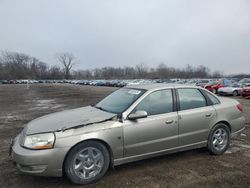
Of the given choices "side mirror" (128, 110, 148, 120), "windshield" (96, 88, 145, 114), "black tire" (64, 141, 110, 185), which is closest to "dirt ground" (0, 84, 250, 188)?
"black tire" (64, 141, 110, 185)

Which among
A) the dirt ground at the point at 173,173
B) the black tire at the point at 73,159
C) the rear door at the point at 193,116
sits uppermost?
the rear door at the point at 193,116

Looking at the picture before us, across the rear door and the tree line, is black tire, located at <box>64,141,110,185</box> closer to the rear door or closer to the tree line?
the rear door

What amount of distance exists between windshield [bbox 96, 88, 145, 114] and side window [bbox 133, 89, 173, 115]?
17cm

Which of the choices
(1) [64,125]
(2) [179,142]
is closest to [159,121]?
(2) [179,142]

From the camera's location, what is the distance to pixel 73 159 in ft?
11.7

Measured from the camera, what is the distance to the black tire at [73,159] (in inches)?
140

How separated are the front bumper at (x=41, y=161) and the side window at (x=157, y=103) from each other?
1.47 meters

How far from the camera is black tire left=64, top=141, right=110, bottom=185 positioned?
3.55 m

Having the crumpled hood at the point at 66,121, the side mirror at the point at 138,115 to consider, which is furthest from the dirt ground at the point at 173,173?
the side mirror at the point at 138,115

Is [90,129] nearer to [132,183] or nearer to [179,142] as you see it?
[132,183]

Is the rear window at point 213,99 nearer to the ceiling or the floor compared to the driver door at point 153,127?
nearer to the ceiling

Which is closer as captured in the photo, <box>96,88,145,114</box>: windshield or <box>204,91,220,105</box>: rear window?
<box>96,88,145,114</box>: windshield

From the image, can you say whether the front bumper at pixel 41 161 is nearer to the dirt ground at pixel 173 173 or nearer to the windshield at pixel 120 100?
the dirt ground at pixel 173 173

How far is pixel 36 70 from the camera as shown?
118 m
